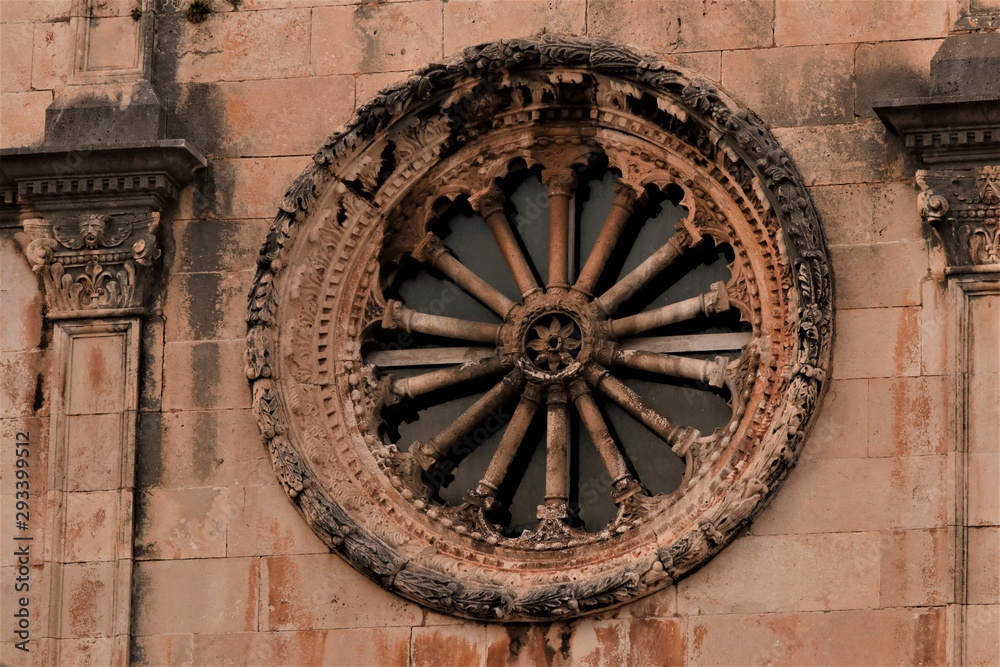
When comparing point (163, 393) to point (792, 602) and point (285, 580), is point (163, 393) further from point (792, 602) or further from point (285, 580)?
point (792, 602)

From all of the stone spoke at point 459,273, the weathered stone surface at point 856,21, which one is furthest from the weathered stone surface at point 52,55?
the weathered stone surface at point 856,21

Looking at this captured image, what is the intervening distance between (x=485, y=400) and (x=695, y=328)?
1408 millimetres

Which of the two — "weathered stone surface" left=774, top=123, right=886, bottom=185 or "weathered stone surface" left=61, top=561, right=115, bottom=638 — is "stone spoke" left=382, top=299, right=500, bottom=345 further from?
"weathered stone surface" left=61, top=561, right=115, bottom=638

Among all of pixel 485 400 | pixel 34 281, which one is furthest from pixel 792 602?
pixel 34 281

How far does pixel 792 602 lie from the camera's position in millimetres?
16797

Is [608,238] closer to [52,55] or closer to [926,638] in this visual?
[926,638]

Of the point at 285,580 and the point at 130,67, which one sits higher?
the point at 130,67

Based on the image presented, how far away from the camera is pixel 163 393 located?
59.2ft

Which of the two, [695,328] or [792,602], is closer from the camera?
[792,602]

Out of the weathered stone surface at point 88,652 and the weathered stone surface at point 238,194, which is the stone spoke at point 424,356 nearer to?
the weathered stone surface at point 238,194

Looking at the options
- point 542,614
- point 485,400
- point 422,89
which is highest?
point 422,89

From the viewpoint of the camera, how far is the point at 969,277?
17.0 metres

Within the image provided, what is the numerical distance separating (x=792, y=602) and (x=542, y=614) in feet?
4.94

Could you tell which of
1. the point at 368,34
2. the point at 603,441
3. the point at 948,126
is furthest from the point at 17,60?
the point at 948,126
